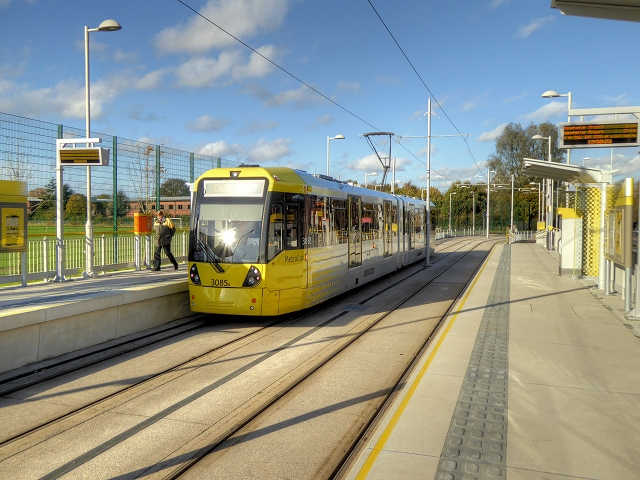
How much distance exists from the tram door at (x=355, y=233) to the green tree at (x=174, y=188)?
6.05 metres

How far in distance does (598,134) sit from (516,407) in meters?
11.5

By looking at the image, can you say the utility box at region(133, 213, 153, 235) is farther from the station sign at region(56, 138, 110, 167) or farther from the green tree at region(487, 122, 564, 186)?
the green tree at region(487, 122, 564, 186)

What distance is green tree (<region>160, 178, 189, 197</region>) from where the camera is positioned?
18.9 meters

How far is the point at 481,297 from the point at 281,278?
654 cm

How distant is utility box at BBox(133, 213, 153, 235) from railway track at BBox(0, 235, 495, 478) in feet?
24.1

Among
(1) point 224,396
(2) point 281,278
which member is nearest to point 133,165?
(2) point 281,278

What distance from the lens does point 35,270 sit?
14000 mm

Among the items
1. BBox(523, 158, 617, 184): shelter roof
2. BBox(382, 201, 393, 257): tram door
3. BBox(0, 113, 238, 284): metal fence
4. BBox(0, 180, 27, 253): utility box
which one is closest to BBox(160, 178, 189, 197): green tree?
BBox(0, 113, 238, 284): metal fence

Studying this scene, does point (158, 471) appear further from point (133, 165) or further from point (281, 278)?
point (133, 165)

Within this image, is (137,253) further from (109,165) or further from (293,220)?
(293,220)

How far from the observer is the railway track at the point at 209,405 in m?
5.07

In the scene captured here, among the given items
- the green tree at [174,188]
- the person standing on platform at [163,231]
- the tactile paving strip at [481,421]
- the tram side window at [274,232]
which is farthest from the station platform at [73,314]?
the tactile paving strip at [481,421]

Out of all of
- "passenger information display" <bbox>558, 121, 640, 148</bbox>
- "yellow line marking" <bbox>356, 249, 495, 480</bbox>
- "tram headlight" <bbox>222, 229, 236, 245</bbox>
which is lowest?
"yellow line marking" <bbox>356, 249, 495, 480</bbox>

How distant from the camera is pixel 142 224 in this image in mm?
17234
